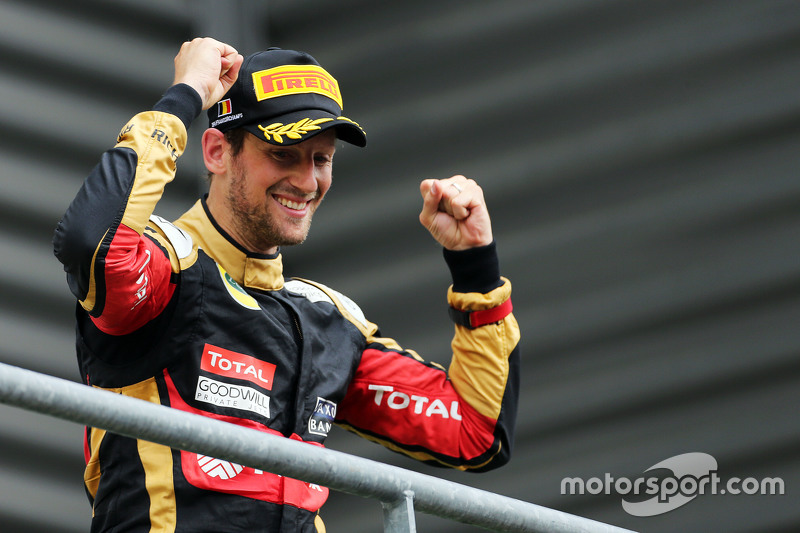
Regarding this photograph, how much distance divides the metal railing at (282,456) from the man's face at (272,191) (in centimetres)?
81

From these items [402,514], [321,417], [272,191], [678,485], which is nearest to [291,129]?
[272,191]

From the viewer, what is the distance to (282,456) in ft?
3.38

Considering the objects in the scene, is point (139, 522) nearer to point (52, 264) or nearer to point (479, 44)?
point (52, 264)

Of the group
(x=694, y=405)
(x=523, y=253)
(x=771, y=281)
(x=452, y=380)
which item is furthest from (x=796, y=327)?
(x=452, y=380)

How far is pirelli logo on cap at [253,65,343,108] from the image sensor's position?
6.23 ft

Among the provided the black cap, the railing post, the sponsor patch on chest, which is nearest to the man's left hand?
the black cap

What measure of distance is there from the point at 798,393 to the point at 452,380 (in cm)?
99

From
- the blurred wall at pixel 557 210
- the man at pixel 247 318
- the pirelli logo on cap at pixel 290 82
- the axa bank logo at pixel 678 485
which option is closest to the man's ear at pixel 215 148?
the man at pixel 247 318

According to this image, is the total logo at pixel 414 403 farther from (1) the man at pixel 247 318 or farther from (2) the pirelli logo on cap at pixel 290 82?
(2) the pirelli logo on cap at pixel 290 82

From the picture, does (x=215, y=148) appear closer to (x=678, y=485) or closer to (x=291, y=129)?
(x=291, y=129)

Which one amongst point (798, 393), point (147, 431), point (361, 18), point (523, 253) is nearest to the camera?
point (147, 431)

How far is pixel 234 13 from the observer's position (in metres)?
2.99

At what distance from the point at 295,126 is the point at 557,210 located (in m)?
1.01

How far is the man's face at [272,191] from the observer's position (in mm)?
1862
